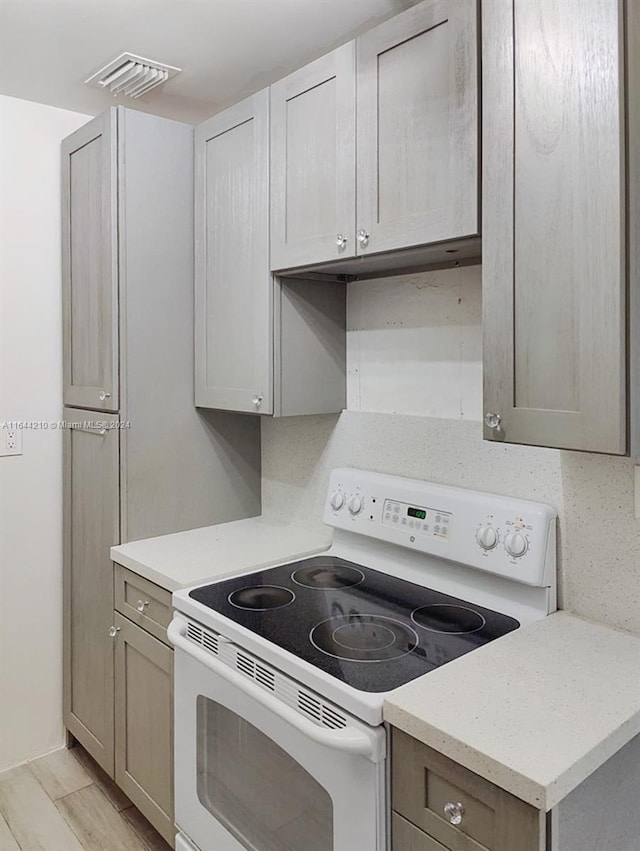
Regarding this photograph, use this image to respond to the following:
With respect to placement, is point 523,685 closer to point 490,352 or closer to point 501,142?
point 490,352

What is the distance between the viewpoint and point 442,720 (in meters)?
1.06

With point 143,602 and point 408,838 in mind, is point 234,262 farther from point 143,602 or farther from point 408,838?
point 408,838

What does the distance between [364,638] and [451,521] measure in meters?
0.40

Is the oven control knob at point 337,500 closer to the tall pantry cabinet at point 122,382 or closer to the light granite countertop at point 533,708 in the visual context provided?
the tall pantry cabinet at point 122,382

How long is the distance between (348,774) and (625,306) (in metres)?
0.98

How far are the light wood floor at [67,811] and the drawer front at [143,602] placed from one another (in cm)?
70

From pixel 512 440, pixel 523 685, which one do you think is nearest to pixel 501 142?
pixel 512 440

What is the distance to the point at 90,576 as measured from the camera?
2.22 m

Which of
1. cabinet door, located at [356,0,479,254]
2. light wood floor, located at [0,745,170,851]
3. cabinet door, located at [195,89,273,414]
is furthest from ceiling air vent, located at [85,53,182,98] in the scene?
light wood floor, located at [0,745,170,851]

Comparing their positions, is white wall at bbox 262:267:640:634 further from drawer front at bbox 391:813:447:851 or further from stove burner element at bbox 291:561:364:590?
drawer front at bbox 391:813:447:851

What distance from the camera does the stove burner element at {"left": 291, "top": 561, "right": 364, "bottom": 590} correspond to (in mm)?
1778

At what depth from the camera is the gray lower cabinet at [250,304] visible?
193cm

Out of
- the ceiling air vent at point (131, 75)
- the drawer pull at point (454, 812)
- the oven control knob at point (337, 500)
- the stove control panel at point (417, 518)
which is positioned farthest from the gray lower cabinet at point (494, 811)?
the ceiling air vent at point (131, 75)

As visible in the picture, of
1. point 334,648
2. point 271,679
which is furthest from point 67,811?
point 334,648
